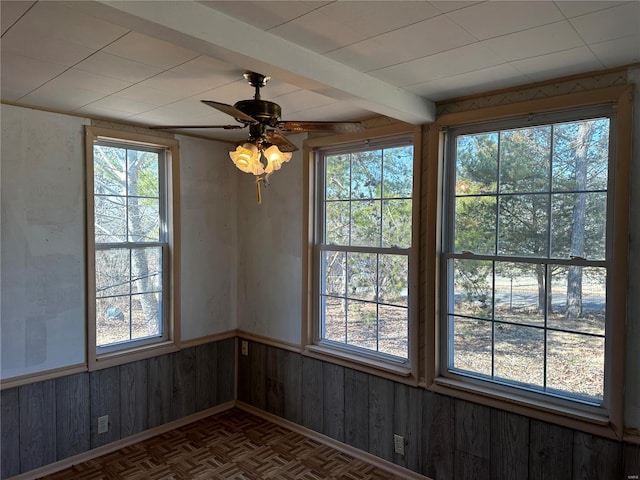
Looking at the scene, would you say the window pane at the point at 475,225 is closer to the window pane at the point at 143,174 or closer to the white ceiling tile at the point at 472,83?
the white ceiling tile at the point at 472,83

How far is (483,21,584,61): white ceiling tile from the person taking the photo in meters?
1.71

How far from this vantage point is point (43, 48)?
6.22ft

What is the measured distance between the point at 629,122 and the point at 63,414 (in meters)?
3.83

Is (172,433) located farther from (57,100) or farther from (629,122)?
(629,122)

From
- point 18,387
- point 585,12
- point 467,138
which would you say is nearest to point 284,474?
point 18,387

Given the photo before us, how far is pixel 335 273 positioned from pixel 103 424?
6.76 feet

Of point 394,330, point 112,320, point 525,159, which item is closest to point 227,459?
point 112,320

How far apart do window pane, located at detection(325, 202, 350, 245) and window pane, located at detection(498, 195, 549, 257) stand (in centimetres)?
116

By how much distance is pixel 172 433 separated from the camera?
354 centimetres

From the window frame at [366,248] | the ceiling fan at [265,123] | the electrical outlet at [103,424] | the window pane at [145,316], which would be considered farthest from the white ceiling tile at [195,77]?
the electrical outlet at [103,424]

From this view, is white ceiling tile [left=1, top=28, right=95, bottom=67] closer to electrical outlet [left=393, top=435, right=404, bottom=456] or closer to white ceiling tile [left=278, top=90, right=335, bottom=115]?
white ceiling tile [left=278, top=90, right=335, bottom=115]

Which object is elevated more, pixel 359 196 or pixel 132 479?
pixel 359 196

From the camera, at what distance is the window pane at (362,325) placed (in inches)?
125

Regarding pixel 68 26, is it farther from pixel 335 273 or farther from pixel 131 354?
pixel 131 354
